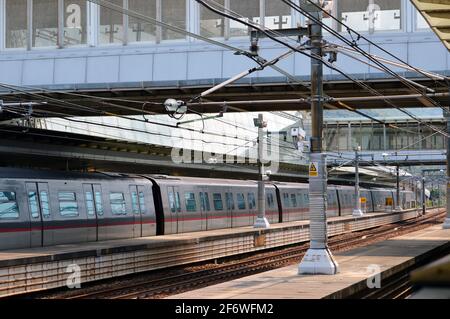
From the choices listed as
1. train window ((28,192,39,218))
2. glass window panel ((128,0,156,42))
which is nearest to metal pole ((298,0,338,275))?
train window ((28,192,39,218))

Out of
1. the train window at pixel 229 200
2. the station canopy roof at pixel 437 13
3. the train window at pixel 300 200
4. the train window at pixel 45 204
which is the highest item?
the station canopy roof at pixel 437 13

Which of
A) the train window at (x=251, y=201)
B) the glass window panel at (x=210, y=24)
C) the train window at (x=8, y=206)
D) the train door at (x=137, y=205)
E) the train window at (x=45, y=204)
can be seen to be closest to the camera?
the train window at (x=8, y=206)

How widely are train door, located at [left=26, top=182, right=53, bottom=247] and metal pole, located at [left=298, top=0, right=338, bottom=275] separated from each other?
25.5 feet

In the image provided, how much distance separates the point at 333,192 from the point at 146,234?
1206 inches

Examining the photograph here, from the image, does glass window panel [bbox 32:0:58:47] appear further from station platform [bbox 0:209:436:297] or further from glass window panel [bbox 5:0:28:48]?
station platform [bbox 0:209:436:297]

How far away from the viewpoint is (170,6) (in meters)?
25.3

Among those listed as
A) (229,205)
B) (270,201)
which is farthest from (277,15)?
(270,201)

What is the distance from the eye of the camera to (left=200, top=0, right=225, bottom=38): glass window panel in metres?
25.0

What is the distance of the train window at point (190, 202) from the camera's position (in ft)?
96.6

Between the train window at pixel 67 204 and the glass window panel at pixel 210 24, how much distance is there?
7.22m

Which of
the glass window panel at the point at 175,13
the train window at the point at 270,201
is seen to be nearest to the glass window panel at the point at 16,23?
the glass window panel at the point at 175,13

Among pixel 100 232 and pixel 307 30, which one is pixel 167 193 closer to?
pixel 100 232

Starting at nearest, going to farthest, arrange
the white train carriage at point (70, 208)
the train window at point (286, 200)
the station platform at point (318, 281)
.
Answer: the station platform at point (318, 281) < the white train carriage at point (70, 208) < the train window at point (286, 200)

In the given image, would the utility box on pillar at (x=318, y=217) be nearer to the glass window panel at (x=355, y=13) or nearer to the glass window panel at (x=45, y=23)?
the glass window panel at (x=355, y=13)
